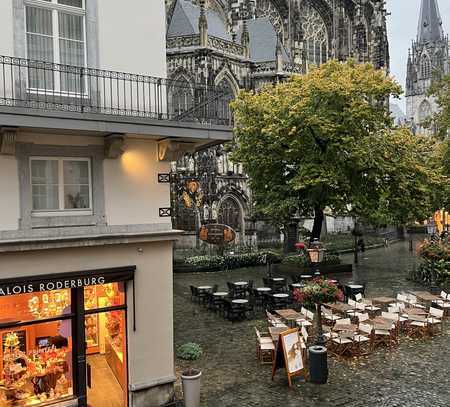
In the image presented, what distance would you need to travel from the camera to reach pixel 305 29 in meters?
55.2

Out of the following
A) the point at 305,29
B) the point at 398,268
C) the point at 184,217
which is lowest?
the point at 398,268

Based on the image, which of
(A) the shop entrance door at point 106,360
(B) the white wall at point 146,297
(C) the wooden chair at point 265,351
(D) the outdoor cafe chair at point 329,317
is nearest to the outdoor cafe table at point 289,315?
(D) the outdoor cafe chair at point 329,317

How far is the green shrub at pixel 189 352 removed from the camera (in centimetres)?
1369

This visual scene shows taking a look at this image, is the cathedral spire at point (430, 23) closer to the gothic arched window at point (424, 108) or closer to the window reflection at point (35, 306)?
the gothic arched window at point (424, 108)

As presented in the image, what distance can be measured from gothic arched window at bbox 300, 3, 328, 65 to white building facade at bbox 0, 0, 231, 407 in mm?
48729

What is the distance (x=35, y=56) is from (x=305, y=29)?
51.2 metres

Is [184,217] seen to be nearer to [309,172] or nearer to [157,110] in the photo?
[309,172]

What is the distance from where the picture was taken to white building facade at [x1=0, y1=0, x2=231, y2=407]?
8391 millimetres

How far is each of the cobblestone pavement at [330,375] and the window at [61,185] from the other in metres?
5.33

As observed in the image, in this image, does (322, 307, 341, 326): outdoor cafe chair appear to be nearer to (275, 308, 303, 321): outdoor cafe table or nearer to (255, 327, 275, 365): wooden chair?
(275, 308, 303, 321): outdoor cafe table

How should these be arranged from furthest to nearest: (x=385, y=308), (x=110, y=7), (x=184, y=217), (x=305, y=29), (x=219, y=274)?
(x=305, y=29), (x=184, y=217), (x=219, y=274), (x=385, y=308), (x=110, y=7)

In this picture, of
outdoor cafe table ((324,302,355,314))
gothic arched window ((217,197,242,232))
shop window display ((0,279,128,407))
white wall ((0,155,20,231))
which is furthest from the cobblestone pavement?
gothic arched window ((217,197,242,232))

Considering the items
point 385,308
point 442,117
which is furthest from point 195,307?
point 442,117

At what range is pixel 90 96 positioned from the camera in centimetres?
902
